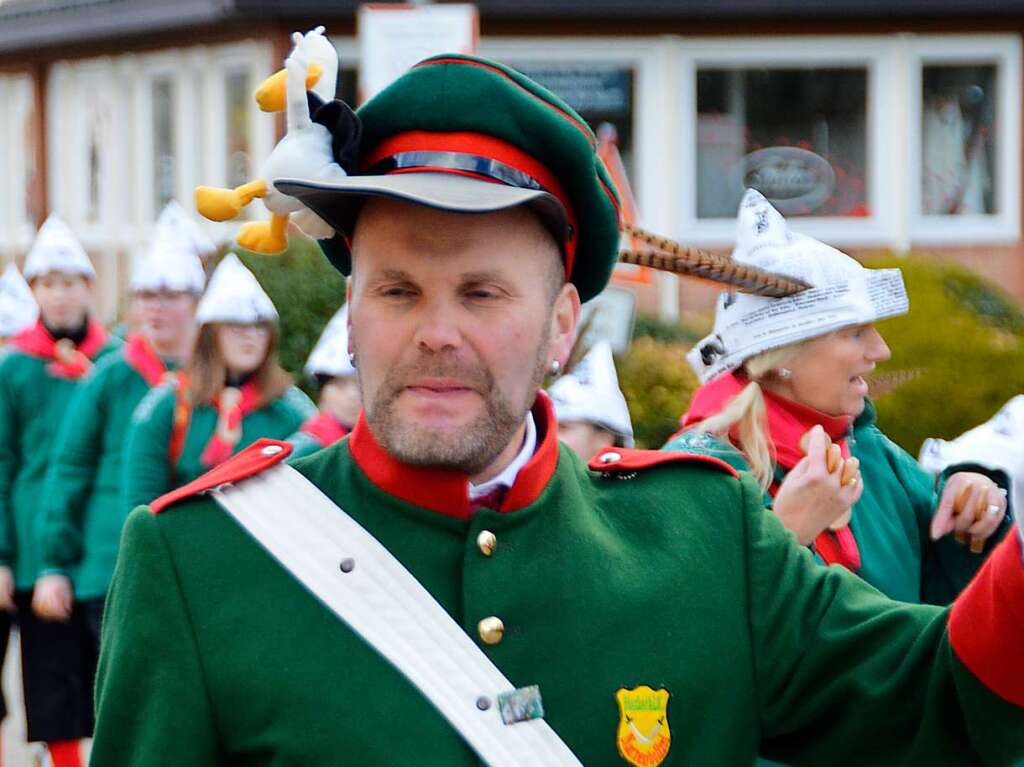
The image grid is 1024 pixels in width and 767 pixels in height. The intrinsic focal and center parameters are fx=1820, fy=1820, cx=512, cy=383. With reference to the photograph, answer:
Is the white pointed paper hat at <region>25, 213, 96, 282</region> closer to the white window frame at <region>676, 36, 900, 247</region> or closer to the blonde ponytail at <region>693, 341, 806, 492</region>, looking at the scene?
the blonde ponytail at <region>693, 341, 806, 492</region>

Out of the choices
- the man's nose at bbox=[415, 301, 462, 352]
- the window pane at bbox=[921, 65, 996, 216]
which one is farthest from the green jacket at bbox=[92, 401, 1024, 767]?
the window pane at bbox=[921, 65, 996, 216]

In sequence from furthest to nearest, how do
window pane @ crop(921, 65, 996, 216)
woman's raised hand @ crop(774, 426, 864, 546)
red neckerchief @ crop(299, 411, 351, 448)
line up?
window pane @ crop(921, 65, 996, 216) → red neckerchief @ crop(299, 411, 351, 448) → woman's raised hand @ crop(774, 426, 864, 546)

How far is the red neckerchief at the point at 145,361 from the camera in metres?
7.13

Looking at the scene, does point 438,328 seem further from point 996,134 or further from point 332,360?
point 996,134

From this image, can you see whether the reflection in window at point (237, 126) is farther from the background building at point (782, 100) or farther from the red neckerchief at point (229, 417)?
the red neckerchief at point (229, 417)

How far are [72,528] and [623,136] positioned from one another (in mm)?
10454

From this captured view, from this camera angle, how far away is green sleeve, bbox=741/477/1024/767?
8.68ft

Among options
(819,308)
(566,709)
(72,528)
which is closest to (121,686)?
(566,709)

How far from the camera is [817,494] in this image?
157 inches

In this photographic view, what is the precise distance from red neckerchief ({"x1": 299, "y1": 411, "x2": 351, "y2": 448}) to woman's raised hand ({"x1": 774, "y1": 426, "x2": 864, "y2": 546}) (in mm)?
2763

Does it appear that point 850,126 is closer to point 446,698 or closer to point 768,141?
point 768,141

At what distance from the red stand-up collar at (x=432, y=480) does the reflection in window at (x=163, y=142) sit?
53.1 feet

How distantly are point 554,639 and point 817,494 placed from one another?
147cm

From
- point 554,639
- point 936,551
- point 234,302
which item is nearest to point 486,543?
point 554,639
